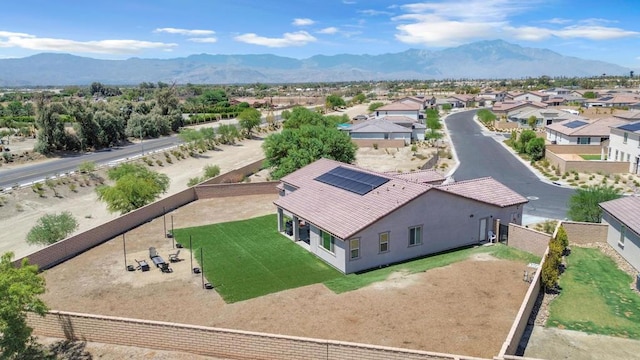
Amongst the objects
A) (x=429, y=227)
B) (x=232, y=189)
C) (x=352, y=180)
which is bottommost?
(x=232, y=189)

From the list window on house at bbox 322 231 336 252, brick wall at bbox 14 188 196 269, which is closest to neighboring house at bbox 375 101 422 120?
brick wall at bbox 14 188 196 269

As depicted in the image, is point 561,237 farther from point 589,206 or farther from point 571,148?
point 571,148

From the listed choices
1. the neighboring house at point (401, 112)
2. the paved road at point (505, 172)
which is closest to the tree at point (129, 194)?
the paved road at point (505, 172)

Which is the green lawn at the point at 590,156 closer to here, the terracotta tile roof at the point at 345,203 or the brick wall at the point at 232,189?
the brick wall at the point at 232,189

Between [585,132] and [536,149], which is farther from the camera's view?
[585,132]

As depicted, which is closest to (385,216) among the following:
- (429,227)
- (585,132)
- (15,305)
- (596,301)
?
(429,227)
